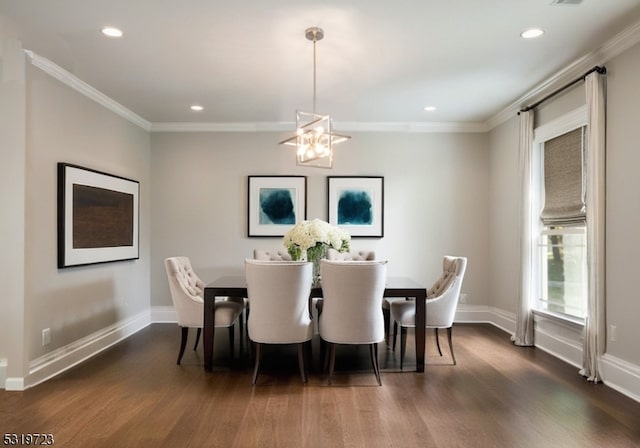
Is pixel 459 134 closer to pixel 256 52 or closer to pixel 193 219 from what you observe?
pixel 256 52

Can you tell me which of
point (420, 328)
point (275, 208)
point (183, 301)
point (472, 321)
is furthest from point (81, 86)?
point (472, 321)

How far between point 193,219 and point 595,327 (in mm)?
4740

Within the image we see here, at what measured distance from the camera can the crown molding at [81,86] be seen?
11.6 feet

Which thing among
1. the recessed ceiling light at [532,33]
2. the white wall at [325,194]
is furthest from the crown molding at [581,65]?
the white wall at [325,194]

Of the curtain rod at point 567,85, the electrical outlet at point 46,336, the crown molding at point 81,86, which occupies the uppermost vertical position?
the crown molding at point 81,86

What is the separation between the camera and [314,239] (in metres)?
3.95

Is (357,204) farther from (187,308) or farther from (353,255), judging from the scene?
(187,308)

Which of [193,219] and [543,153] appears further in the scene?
[193,219]

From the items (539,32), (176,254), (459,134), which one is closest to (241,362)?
(176,254)

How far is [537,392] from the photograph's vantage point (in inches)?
129

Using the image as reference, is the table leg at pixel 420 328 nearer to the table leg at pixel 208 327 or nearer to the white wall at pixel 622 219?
the white wall at pixel 622 219

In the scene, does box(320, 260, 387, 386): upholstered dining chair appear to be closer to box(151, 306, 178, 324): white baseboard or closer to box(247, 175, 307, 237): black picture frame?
box(247, 175, 307, 237): black picture frame

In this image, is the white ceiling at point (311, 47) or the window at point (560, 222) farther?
the window at point (560, 222)

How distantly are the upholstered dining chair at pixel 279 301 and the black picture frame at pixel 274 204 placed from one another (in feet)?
7.85
